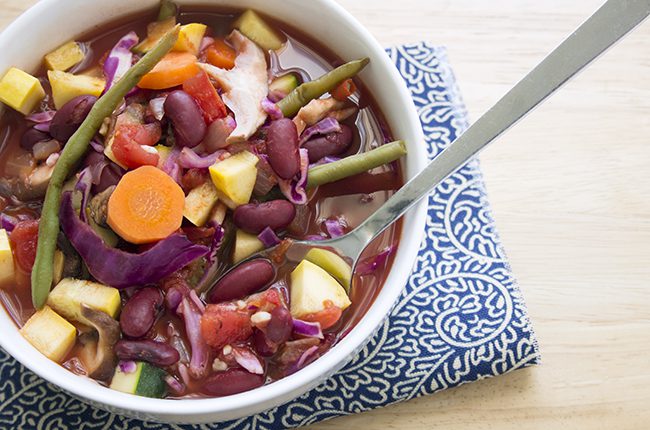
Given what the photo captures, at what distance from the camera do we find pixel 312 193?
2512 mm

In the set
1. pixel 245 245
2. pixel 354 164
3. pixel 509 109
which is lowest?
pixel 245 245

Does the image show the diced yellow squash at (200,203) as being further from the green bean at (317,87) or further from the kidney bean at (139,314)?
the green bean at (317,87)

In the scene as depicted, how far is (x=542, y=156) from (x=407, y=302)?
2.66 feet

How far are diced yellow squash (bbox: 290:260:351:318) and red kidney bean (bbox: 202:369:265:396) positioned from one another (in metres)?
0.21

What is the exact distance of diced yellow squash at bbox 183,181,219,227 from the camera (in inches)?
91.6

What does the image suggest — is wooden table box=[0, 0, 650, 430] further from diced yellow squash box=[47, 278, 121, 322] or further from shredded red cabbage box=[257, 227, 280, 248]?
diced yellow squash box=[47, 278, 121, 322]

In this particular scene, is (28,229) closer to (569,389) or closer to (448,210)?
(448,210)

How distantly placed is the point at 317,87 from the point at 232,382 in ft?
3.00

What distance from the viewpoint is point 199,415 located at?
7.21 feet

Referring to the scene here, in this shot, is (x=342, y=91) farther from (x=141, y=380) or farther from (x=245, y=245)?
(x=141, y=380)

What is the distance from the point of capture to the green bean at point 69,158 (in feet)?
7.45

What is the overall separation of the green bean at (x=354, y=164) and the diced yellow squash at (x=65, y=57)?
87 centimetres

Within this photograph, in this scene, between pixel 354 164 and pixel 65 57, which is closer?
pixel 354 164

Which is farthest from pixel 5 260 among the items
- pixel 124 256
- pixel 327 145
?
pixel 327 145
